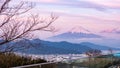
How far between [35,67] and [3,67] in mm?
2556

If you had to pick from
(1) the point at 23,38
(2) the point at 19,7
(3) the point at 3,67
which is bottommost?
(3) the point at 3,67

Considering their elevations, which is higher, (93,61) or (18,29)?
(18,29)

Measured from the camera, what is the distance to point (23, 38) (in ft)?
44.1

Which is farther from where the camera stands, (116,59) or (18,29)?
(18,29)

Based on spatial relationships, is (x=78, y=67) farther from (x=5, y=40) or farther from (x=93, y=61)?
(x=5, y=40)

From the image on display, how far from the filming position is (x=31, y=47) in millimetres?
14047

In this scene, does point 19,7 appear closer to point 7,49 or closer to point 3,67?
point 7,49

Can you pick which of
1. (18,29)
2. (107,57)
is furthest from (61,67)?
(18,29)

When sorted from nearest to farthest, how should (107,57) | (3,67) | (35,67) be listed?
(35,67)
(3,67)
(107,57)

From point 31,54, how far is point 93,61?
2860 millimetres

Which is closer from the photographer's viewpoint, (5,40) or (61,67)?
(61,67)

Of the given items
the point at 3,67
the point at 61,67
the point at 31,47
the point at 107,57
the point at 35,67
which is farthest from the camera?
the point at 31,47

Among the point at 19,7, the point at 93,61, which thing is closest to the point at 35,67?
the point at 93,61

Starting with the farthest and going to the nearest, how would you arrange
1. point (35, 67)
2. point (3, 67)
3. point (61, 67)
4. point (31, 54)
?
point (31, 54) → point (3, 67) → point (61, 67) → point (35, 67)
